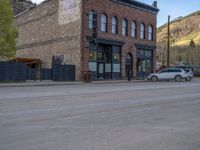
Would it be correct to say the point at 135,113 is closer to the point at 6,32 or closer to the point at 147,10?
the point at 6,32

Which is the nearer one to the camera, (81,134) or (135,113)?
(81,134)

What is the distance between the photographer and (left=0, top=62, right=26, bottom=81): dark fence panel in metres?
40.6

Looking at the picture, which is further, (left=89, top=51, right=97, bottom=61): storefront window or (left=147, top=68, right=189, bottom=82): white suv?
(left=147, top=68, right=189, bottom=82): white suv

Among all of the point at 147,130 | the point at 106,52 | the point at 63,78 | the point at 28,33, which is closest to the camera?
the point at 147,130

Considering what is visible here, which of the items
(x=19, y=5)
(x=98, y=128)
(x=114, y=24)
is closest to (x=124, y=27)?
(x=114, y=24)

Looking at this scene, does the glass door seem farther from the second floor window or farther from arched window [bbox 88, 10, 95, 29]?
the second floor window

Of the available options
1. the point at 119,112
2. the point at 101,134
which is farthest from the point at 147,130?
the point at 119,112

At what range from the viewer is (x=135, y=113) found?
1410cm

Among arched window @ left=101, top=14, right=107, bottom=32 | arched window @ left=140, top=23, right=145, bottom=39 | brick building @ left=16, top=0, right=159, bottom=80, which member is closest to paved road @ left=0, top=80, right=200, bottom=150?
brick building @ left=16, top=0, right=159, bottom=80

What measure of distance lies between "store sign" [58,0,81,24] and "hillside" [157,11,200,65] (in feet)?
238

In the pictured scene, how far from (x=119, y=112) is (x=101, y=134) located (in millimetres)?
4727

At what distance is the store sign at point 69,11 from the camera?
47.9 m

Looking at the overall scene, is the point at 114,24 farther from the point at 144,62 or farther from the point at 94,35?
the point at 144,62

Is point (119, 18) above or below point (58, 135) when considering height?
above
